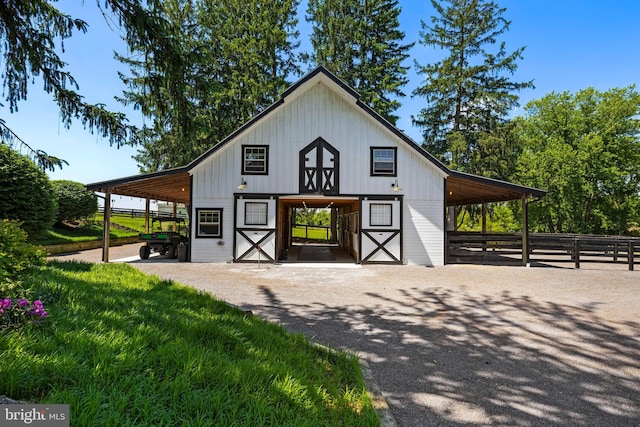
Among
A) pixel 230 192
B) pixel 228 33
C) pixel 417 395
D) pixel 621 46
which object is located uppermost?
pixel 228 33

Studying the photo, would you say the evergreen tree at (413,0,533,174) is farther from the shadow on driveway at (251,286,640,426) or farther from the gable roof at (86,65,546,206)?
the shadow on driveway at (251,286,640,426)

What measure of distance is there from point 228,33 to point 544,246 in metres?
25.4

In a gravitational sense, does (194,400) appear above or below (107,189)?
below

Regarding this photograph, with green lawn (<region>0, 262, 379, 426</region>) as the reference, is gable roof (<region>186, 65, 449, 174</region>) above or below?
above

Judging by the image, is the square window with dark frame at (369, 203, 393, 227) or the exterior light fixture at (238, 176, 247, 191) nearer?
the exterior light fixture at (238, 176, 247, 191)

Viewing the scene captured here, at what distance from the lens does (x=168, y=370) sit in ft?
8.95

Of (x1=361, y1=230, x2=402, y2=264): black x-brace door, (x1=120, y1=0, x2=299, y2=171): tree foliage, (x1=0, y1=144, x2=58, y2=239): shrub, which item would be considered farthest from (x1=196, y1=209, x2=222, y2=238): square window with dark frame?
(x1=120, y1=0, x2=299, y2=171): tree foliage

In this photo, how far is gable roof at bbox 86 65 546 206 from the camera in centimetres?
1297

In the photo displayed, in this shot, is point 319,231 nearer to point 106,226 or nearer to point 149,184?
point 149,184

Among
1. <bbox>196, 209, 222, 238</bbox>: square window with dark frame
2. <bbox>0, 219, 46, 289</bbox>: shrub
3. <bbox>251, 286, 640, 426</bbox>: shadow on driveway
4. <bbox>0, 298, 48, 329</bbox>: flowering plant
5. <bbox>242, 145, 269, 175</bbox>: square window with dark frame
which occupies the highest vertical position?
<bbox>242, 145, 269, 175</bbox>: square window with dark frame

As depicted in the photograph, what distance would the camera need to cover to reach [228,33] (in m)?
25.3

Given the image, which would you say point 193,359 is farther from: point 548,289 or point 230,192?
point 230,192

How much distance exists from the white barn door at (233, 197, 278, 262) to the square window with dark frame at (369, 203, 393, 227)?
417cm

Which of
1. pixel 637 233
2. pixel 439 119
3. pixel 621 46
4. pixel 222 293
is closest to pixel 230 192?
pixel 222 293
